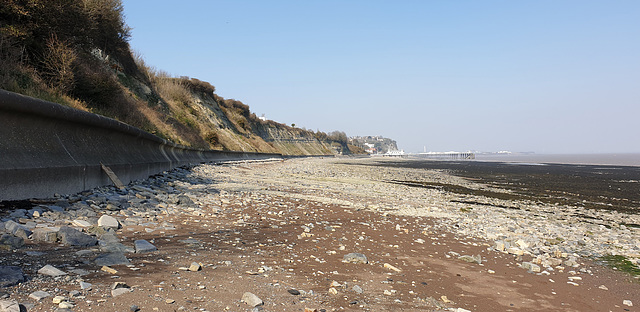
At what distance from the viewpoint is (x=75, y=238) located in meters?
4.90

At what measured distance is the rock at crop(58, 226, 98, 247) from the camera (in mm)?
4832

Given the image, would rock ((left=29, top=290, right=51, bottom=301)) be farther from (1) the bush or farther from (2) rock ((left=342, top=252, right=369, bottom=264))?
(1) the bush

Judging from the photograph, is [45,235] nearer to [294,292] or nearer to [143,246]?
[143,246]

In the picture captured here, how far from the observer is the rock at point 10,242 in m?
4.33

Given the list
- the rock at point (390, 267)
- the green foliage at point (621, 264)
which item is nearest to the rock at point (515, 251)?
the green foliage at point (621, 264)

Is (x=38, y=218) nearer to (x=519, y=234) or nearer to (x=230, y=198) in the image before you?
(x=230, y=198)

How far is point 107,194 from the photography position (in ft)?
27.2

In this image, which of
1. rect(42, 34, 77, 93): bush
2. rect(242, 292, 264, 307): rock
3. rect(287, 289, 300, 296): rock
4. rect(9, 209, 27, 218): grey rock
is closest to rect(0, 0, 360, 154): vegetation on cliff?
rect(42, 34, 77, 93): bush

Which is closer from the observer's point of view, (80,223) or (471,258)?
(80,223)

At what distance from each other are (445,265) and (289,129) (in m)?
129

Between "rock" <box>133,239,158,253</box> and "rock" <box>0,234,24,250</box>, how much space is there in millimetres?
1230

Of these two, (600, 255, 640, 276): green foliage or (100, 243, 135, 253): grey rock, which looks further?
(600, 255, 640, 276): green foliage

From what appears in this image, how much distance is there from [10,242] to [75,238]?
0.66 m

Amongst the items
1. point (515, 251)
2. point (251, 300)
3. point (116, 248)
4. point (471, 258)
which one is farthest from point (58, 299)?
point (515, 251)
